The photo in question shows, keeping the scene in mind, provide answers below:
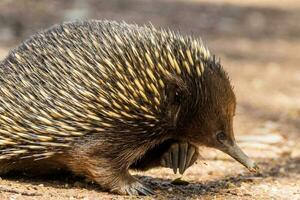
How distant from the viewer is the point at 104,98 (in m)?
5.10

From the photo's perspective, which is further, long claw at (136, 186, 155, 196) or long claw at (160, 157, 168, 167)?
long claw at (160, 157, 168, 167)

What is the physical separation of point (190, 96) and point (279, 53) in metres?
9.05

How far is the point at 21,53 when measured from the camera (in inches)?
207

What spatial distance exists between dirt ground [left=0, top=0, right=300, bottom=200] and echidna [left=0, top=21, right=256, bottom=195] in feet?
0.87

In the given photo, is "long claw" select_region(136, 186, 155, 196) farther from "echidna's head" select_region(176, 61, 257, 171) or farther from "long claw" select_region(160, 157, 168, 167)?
"echidna's head" select_region(176, 61, 257, 171)

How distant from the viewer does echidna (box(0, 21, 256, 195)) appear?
16.8 feet

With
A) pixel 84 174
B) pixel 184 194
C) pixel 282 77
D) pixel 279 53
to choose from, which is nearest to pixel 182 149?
pixel 184 194

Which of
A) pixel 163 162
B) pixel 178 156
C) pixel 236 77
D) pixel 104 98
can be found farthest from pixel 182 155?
pixel 236 77

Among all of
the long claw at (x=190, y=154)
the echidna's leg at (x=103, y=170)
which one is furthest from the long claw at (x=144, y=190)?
the long claw at (x=190, y=154)

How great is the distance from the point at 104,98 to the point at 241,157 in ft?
3.65

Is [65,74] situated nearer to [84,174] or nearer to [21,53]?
[21,53]

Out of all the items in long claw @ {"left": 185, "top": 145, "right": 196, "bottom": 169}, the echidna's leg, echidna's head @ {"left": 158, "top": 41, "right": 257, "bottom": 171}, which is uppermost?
echidna's head @ {"left": 158, "top": 41, "right": 257, "bottom": 171}

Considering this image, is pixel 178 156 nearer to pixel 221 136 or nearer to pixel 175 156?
pixel 175 156

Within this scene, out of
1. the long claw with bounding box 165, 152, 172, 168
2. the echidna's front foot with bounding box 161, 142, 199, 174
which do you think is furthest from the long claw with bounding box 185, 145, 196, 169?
the long claw with bounding box 165, 152, 172, 168
